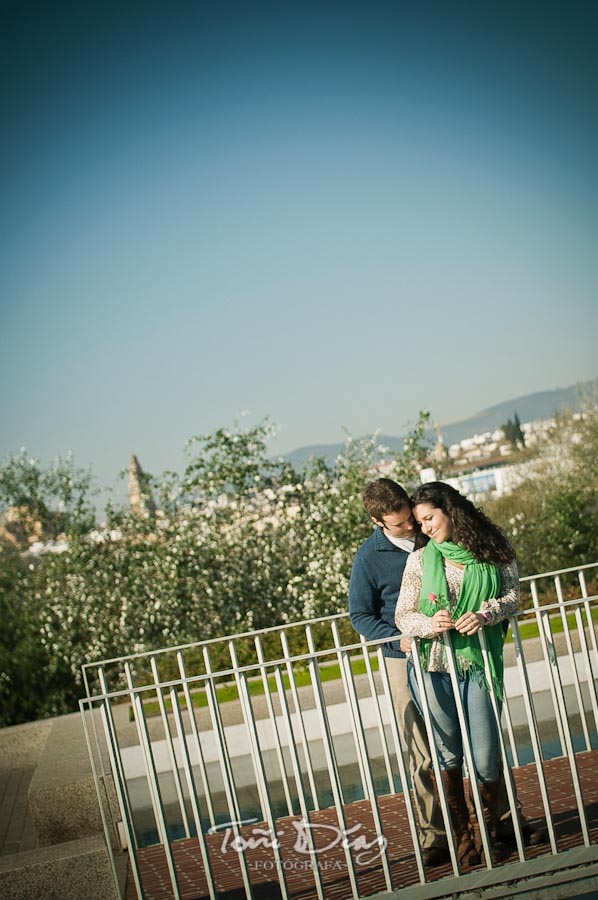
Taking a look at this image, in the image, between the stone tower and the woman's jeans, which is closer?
the woman's jeans

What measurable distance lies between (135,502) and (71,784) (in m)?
8.23

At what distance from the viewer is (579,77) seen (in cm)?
2369

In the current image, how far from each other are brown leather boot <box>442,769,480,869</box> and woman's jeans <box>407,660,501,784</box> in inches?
2.1

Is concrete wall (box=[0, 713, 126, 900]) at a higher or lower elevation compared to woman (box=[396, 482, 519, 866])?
lower

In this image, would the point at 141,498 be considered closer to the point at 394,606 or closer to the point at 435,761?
the point at 394,606

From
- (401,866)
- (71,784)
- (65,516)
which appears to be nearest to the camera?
(401,866)

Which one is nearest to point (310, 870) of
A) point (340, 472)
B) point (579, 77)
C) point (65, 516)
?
point (340, 472)

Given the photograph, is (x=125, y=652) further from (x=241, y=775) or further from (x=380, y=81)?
(x=380, y=81)

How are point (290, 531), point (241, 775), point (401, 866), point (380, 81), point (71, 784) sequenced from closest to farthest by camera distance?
point (401, 866) → point (71, 784) → point (241, 775) → point (290, 531) → point (380, 81)

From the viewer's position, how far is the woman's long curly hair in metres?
4.11

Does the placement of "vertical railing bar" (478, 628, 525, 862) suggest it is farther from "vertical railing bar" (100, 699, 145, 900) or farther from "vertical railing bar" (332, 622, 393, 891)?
"vertical railing bar" (100, 699, 145, 900)

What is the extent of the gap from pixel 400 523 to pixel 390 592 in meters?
0.36

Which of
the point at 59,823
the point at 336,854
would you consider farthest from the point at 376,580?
the point at 59,823

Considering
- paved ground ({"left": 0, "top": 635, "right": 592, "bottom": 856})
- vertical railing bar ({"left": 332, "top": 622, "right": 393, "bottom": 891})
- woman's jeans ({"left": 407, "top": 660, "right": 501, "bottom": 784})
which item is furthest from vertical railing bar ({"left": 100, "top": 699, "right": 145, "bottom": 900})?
paved ground ({"left": 0, "top": 635, "right": 592, "bottom": 856})
